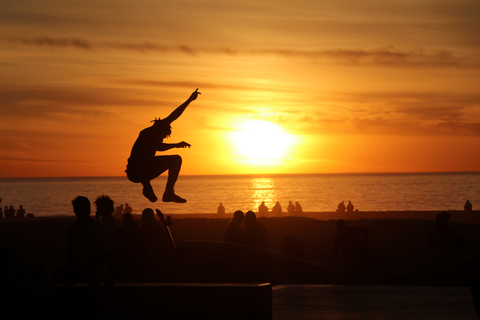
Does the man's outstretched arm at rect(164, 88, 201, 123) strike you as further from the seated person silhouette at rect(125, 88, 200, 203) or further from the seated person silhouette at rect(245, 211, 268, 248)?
the seated person silhouette at rect(245, 211, 268, 248)

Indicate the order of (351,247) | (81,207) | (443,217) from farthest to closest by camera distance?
1. (443,217)
2. (351,247)
3. (81,207)

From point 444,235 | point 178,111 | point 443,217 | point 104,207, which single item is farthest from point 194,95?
point 444,235

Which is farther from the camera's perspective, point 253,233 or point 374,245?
point 374,245

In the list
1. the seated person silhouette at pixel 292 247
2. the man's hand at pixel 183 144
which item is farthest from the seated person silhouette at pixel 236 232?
the man's hand at pixel 183 144

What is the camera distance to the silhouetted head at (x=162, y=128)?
9.15 m

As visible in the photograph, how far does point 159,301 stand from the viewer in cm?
695

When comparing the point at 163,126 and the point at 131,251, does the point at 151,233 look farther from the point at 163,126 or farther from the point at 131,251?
the point at 163,126

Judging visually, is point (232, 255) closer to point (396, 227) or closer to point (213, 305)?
point (213, 305)

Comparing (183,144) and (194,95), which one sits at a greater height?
(194,95)

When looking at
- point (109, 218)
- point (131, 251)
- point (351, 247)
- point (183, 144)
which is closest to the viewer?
point (183, 144)

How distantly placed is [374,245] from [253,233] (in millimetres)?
5734

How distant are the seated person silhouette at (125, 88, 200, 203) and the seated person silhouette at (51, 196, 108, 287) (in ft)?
6.18

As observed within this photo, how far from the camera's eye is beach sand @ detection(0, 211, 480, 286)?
1268cm

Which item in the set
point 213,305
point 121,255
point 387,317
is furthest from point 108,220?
point 387,317
